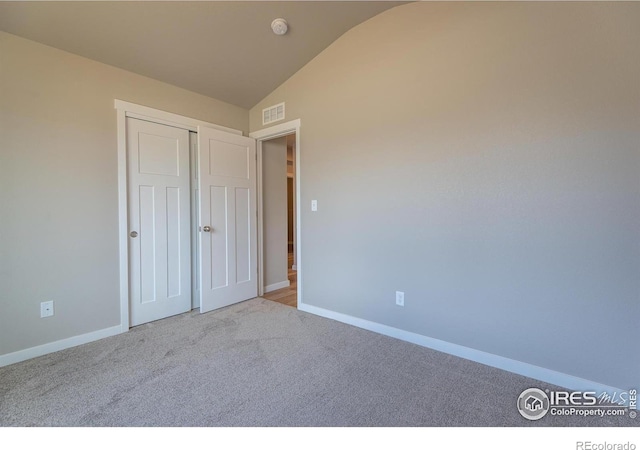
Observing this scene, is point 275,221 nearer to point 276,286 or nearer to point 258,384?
point 276,286

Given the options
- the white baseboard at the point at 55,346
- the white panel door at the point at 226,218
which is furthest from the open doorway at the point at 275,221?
the white baseboard at the point at 55,346

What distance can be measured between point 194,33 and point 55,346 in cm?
282

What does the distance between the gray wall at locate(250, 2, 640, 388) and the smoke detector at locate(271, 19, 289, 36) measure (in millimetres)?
543

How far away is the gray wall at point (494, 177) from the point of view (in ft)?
5.36

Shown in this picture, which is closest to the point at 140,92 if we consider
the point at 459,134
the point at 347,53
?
the point at 347,53

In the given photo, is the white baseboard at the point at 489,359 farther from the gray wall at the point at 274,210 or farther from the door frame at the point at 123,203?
the door frame at the point at 123,203

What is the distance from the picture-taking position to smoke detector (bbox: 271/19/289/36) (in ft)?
7.99

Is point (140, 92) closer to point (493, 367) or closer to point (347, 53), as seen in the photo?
point (347, 53)

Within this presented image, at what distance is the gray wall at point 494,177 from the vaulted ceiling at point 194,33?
1.10 ft

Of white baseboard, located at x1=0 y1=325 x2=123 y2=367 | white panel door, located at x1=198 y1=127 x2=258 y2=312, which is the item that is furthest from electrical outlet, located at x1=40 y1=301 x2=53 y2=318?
white panel door, located at x1=198 y1=127 x2=258 y2=312

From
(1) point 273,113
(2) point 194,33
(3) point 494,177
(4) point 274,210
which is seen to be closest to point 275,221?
(4) point 274,210

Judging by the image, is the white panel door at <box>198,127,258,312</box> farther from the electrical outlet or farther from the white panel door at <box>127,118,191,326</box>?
the electrical outlet

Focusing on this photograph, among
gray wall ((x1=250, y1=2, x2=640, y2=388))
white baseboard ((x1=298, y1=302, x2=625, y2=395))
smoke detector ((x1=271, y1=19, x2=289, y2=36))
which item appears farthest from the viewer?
smoke detector ((x1=271, y1=19, x2=289, y2=36))

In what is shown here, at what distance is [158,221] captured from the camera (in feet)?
9.44
